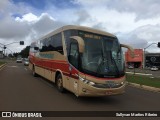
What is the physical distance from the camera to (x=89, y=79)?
37.9 feet

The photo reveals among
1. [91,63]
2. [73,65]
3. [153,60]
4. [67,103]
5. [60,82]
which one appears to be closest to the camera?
[67,103]

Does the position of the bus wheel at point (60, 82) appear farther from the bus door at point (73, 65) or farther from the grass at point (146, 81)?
the grass at point (146, 81)

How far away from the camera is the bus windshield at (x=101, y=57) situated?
1178 cm

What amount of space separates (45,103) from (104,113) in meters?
2.61

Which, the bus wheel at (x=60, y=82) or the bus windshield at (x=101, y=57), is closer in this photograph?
the bus windshield at (x=101, y=57)

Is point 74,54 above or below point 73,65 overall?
above

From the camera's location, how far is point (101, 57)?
1207 cm

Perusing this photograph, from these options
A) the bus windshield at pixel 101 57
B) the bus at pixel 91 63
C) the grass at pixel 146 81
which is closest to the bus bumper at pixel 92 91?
the bus at pixel 91 63

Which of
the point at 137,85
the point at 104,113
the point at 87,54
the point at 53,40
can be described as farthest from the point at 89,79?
the point at 137,85

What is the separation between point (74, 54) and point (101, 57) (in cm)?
127

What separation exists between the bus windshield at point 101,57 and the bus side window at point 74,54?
0.43 m

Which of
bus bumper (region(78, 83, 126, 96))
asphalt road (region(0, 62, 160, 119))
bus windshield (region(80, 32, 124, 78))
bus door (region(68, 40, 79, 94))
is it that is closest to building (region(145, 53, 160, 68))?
asphalt road (region(0, 62, 160, 119))

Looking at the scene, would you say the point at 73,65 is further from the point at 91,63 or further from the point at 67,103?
the point at 67,103

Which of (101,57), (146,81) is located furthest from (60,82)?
(146,81)
